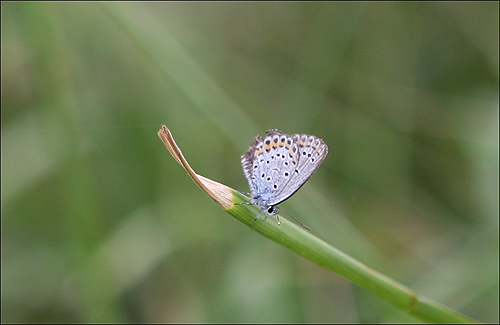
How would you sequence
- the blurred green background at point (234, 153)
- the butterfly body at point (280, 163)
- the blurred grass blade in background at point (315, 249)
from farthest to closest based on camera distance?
the blurred green background at point (234, 153), the butterfly body at point (280, 163), the blurred grass blade in background at point (315, 249)

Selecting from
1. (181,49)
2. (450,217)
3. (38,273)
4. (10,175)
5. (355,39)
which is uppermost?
(355,39)

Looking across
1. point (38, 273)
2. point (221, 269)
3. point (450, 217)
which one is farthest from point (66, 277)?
point (450, 217)

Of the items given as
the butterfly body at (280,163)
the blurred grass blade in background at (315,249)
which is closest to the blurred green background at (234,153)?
the butterfly body at (280,163)

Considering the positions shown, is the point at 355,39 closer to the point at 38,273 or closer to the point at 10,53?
the point at 10,53

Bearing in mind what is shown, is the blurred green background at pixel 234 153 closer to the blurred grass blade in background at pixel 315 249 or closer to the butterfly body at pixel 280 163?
the butterfly body at pixel 280 163

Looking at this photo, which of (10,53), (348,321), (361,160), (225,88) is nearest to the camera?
(348,321)

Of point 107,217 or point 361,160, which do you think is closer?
point 107,217

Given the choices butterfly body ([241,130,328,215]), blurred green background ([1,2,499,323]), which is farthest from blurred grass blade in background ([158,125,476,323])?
blurred green background ([1,2,499,323])

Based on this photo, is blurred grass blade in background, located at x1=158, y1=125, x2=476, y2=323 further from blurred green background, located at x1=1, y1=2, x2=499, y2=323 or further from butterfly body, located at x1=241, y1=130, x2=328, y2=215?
blurred green background, located at x1=1, y1=2, x2=499, y2=323

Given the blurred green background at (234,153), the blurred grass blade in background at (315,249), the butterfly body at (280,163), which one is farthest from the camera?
the blurred green background at (234,153)
